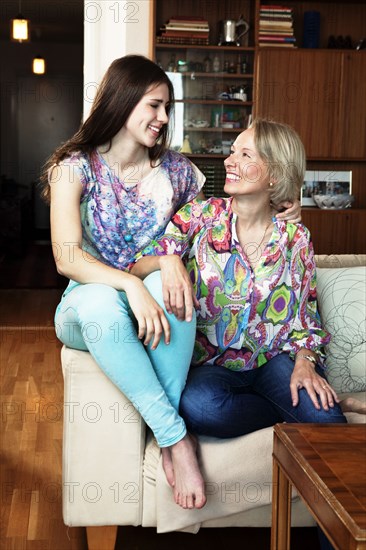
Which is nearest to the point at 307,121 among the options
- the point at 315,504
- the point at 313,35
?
the point at 313,35

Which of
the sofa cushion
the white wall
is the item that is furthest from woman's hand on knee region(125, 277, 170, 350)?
the white wall

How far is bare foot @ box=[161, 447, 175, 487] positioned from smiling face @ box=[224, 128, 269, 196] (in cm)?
67

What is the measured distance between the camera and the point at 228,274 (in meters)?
2.06

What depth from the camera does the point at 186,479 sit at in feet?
5.98

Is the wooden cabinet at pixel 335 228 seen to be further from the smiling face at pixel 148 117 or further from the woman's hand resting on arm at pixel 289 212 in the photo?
the smiling face at pixel 148 117

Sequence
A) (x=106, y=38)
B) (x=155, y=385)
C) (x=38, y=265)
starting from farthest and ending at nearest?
(x=38, y=265) < (x=106, y=38) < (x=155, y=385)

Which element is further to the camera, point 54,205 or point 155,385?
point 54,205

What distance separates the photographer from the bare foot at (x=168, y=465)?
1.86 meters

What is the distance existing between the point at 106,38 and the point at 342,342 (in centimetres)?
294

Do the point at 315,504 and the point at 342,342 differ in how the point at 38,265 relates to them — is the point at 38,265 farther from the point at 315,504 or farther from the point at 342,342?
the point at 315,504

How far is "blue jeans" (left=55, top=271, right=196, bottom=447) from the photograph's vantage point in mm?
1812

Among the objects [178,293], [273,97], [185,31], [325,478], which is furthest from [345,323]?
[185,31]

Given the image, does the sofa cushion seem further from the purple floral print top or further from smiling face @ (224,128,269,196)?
the purple floral print top

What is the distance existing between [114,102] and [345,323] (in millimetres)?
893
